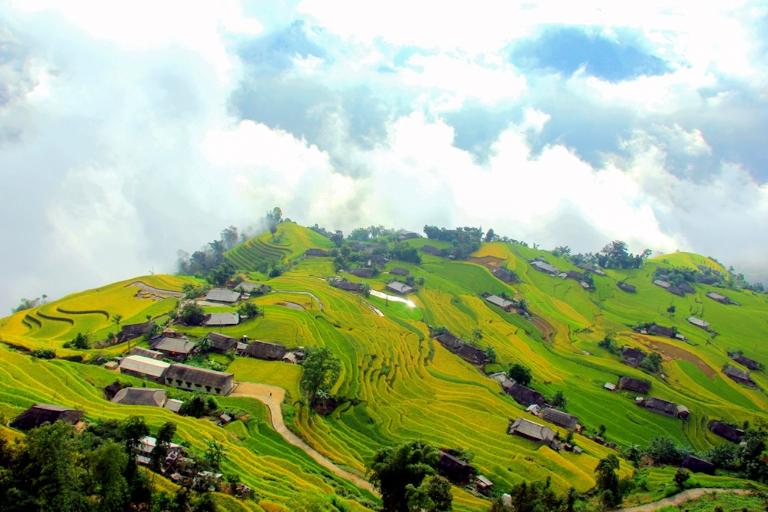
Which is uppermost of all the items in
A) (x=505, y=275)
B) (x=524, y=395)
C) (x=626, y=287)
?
(x=626, y=287)

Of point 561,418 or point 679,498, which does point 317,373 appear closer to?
point 561,418

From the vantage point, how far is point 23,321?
84875mm

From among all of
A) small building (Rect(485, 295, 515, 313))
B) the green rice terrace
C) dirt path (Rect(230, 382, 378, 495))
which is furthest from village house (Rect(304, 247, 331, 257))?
dirt path (Rect(230, 382, 378, 495))

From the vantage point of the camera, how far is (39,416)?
3803cm

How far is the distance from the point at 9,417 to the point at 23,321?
5699cm

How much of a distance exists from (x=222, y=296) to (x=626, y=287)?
105 m

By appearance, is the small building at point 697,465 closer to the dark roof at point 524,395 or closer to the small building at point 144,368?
the dark roof at point 524,395

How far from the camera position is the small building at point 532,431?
57375mm

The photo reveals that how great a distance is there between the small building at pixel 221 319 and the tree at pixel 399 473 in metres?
48.7

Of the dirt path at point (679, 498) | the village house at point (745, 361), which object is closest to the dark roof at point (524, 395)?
the dirt path at point (679, 498)

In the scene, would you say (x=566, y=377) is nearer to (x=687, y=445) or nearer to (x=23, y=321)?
(x=687, y=445)

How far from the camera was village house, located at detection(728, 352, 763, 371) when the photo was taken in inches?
3715

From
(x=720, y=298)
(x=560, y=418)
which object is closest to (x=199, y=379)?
(x=560, y=418)

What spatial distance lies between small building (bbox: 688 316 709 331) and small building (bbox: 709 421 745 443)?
47.0 m
